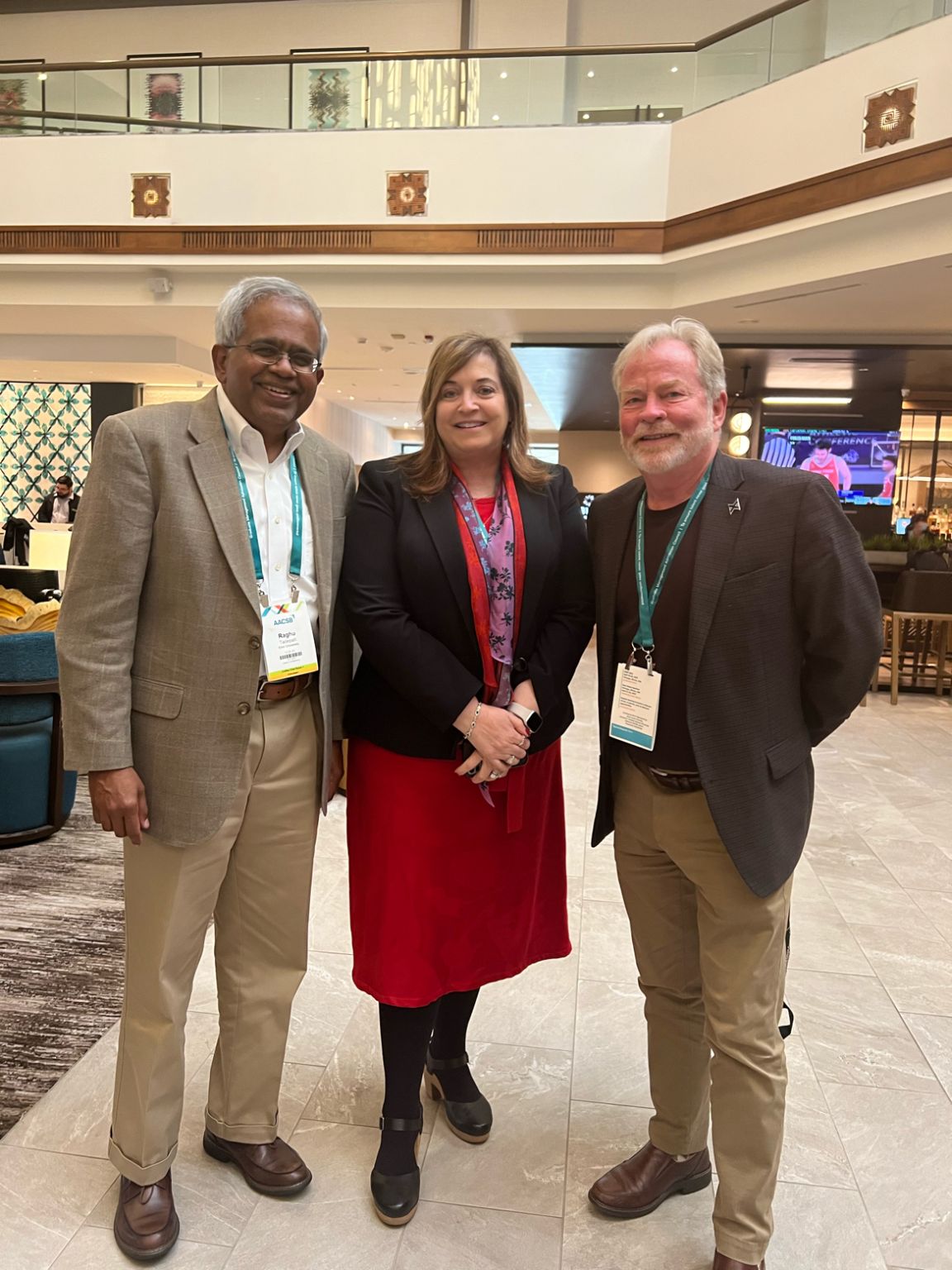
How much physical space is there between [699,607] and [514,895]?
2.68 ft

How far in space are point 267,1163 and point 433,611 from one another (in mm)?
1271

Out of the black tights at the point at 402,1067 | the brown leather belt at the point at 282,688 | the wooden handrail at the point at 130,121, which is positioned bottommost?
the black tights at the point at 402,1067

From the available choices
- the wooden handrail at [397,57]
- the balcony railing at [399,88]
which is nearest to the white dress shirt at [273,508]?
the balcony railing at [399,88]

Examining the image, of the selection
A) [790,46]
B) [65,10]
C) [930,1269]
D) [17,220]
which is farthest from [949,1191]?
[65,10]

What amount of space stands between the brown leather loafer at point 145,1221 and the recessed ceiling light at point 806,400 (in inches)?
416

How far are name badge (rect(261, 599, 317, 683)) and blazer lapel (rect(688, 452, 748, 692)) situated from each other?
2.43ft

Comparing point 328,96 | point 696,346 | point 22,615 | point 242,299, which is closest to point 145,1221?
point 242,299

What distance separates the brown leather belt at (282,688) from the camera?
67.9 inches

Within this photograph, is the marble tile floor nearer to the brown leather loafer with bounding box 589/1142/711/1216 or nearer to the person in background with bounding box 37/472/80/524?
the brown leather loafer with bounding box 589/1142/711/1216

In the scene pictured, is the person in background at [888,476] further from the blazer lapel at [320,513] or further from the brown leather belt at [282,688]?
the brown leather belt at [282,688]

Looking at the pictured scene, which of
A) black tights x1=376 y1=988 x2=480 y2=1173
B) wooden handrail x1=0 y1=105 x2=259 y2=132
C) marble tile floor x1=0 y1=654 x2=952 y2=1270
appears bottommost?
marble tile floor x1=0 y1=654 x2=952 y2=1270

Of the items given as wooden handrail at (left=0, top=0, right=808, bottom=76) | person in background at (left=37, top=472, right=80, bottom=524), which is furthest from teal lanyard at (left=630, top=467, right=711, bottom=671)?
person in background at (left=37, top=472, right=80, bottom=524)

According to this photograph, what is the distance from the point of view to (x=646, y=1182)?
74.9 inches

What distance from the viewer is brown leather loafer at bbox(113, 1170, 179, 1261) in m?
1.71
